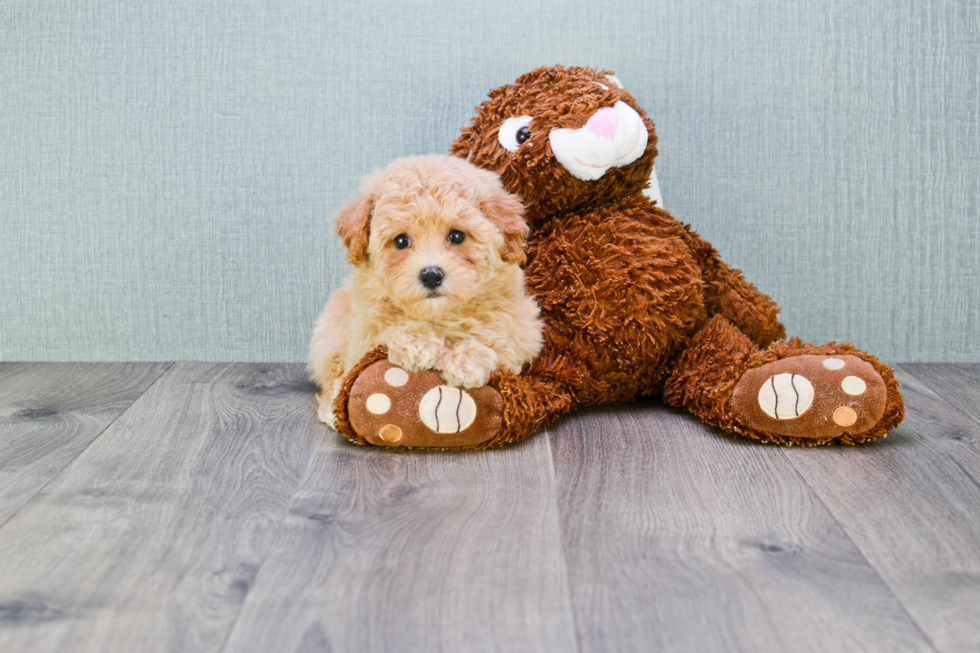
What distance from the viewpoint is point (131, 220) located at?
1.72m

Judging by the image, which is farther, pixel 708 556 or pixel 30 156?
pixel 30 156

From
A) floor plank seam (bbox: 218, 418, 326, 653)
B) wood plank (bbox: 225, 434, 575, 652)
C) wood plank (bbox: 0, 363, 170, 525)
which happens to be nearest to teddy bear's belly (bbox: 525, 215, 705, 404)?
wood plank (bbox: 225, 434, 575, 652)

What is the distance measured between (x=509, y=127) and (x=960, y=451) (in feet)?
2.73

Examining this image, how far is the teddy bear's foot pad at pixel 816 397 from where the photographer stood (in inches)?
47.0

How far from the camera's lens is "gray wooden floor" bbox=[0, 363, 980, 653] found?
0.76 meters

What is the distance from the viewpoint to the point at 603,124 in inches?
52.0

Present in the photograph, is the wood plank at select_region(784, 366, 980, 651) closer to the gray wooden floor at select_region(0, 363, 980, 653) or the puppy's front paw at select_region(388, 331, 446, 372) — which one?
the gray wooden floor at select_region(0, 363, 980, 653)

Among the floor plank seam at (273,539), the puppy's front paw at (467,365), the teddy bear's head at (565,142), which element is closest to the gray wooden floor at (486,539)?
the floor plank seam at (273,539)

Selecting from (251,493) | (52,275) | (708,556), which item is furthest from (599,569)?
(52,275)

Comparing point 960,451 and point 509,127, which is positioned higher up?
point 509,127

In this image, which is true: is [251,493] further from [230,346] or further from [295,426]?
[230,346]

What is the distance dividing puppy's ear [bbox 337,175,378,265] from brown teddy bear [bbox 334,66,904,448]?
0.15 meters

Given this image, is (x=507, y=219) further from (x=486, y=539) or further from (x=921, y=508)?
(x=921, y=508)

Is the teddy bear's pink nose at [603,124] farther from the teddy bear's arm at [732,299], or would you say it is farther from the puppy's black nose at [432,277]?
the puppy's black nose at [432,277]
